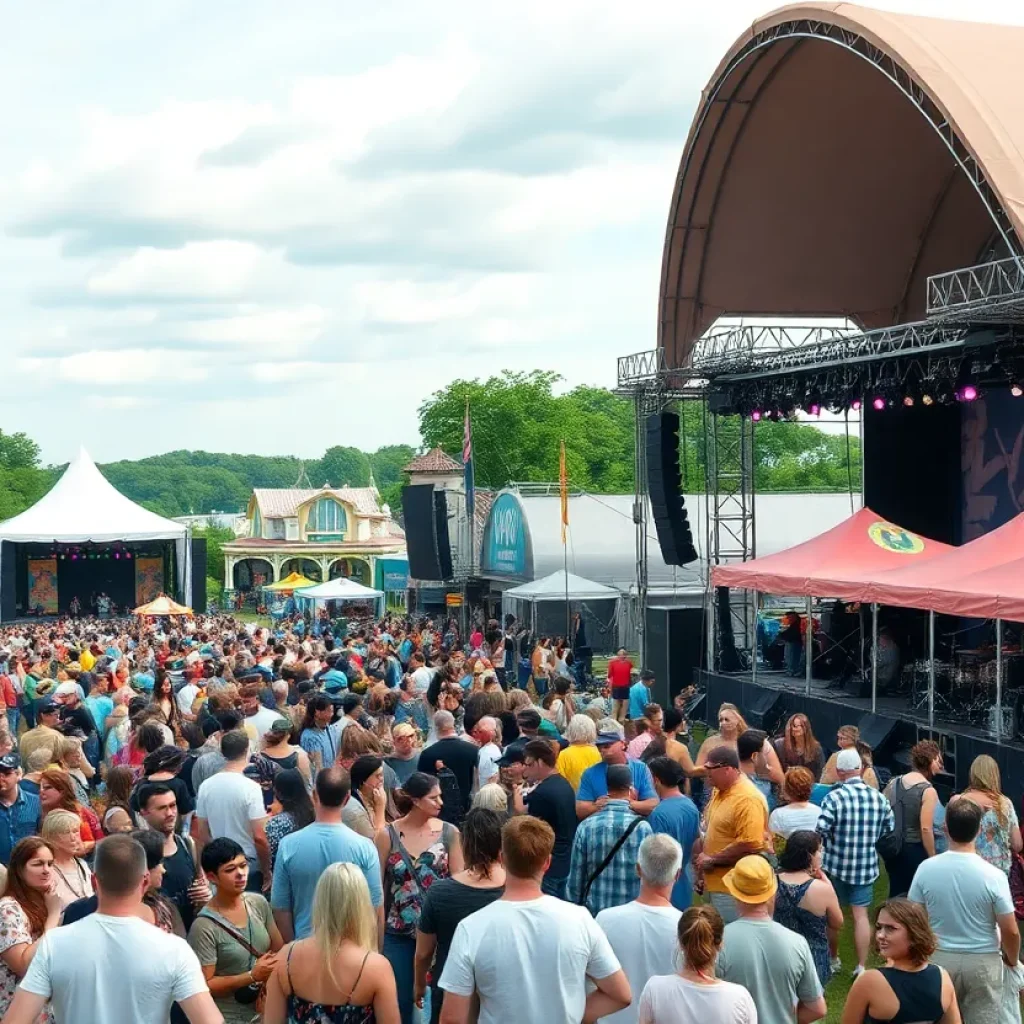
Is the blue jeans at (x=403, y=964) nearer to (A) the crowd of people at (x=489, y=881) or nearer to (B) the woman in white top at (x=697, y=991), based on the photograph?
(A) the crowd of people at (x=489, y=881)

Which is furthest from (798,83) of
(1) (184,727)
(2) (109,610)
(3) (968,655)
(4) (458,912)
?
(2) (109,610)

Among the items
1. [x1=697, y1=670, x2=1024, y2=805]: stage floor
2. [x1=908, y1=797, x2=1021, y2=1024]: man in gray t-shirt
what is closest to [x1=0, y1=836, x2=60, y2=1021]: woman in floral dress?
[x1=908, y1=797, x2=1021, y2=1024]: man in gray t-shirt

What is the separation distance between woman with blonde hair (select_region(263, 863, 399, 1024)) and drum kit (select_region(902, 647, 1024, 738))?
1011 centimetres

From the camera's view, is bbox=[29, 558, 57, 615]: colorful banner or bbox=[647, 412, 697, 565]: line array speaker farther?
bbox=[29, 558, 57, 615]: colorful banner

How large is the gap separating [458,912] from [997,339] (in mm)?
11065

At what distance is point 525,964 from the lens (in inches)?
167

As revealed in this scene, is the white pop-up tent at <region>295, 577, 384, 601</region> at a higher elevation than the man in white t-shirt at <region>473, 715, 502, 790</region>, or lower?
lower

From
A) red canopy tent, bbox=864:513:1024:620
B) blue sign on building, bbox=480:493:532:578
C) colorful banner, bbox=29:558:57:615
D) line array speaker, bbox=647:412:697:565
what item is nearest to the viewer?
red canopy tent, bbox=864:513:1024:620

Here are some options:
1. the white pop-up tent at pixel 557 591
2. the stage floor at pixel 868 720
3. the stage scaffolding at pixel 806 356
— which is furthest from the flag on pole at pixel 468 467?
the stage floor at pixel 868 720

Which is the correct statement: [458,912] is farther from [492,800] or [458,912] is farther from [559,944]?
[492,800]

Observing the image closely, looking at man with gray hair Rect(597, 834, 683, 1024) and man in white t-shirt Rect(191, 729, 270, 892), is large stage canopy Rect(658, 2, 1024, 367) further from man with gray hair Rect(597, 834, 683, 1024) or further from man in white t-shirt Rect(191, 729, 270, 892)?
man with gray hair Rect(597, 834, 683, 1024)

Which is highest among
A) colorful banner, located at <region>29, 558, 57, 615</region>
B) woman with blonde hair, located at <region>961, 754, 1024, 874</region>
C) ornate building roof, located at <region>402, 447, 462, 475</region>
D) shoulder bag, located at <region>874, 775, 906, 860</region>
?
ornate building roof, located at <region>402, 447, 462, 475</region>

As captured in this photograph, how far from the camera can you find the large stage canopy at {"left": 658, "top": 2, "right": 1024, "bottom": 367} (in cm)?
1877

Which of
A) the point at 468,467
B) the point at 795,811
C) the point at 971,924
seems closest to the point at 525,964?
the point at 971,924
